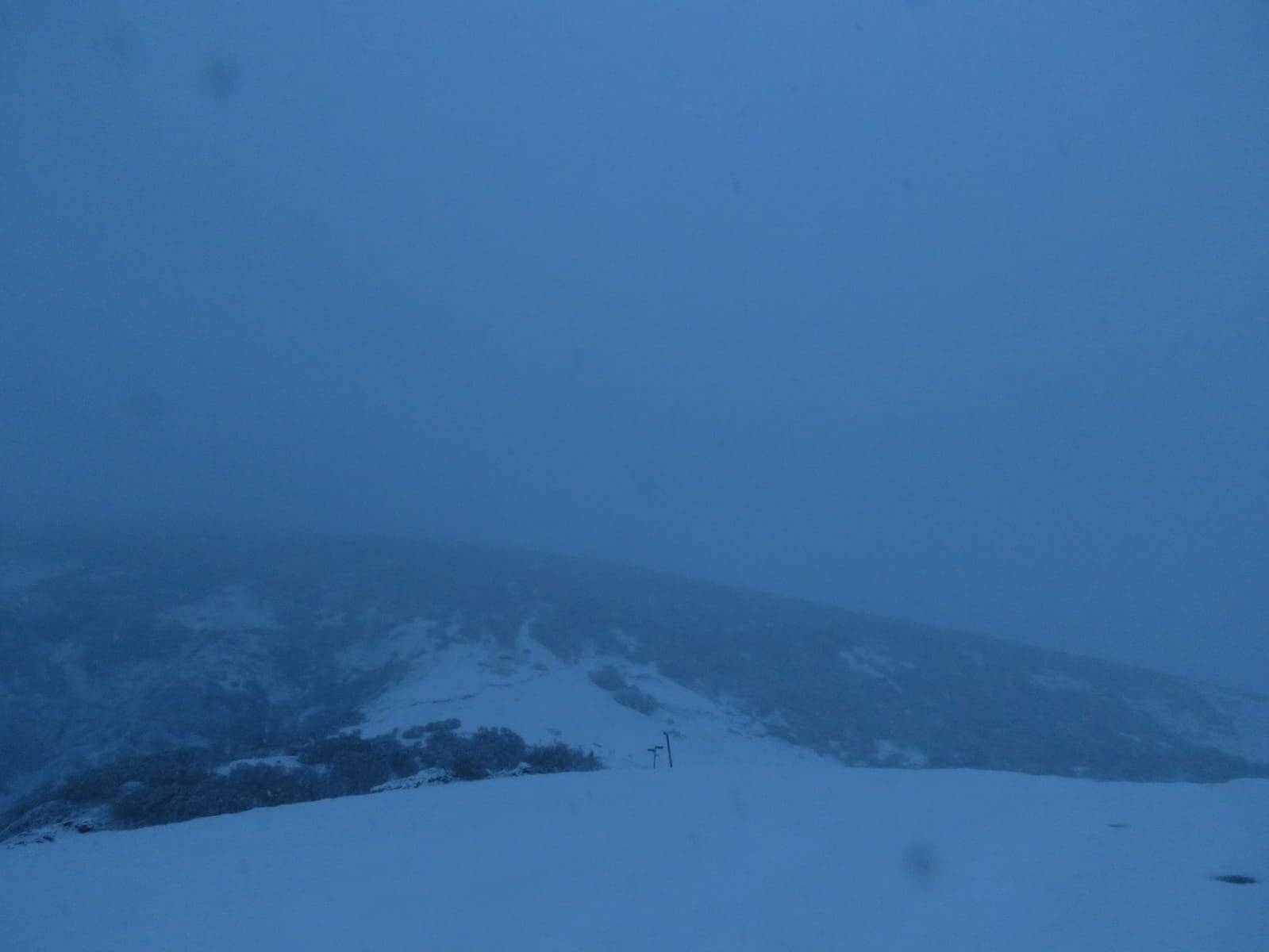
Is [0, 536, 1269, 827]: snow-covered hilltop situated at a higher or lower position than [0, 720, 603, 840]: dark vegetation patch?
lower

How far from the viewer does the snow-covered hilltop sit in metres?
20.3

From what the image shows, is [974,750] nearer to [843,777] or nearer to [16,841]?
[843,777]

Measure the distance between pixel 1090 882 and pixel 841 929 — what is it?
2330 mm

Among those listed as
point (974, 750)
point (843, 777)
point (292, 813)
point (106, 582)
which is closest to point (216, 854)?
point (292, 813)

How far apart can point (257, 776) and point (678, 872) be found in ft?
28.5

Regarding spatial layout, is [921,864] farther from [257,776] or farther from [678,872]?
[257,776]

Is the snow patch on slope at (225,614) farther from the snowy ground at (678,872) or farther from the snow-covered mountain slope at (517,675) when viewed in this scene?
the snowy ground at (678,872)

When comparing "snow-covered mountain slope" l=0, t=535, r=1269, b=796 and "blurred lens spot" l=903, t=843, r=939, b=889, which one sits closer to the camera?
"blurred lens spot" l=903, t=843, r=939, b=889

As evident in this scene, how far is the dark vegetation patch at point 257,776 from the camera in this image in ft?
36.9

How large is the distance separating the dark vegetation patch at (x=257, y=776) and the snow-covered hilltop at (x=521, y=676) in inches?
111

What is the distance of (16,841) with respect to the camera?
9.69m

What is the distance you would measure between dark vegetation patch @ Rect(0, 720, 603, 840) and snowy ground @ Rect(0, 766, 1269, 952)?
2823mm

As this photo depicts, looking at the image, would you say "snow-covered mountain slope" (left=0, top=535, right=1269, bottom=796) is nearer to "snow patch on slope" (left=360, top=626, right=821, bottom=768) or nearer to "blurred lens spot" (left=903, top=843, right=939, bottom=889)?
"snow patch on slope" (left=360, top=626, right=821, bottom=768)

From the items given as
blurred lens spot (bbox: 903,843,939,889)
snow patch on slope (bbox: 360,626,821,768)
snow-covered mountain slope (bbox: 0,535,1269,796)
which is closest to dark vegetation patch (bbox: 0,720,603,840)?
snow-covered mountain slope (bbox: 0,535,1269,796)
